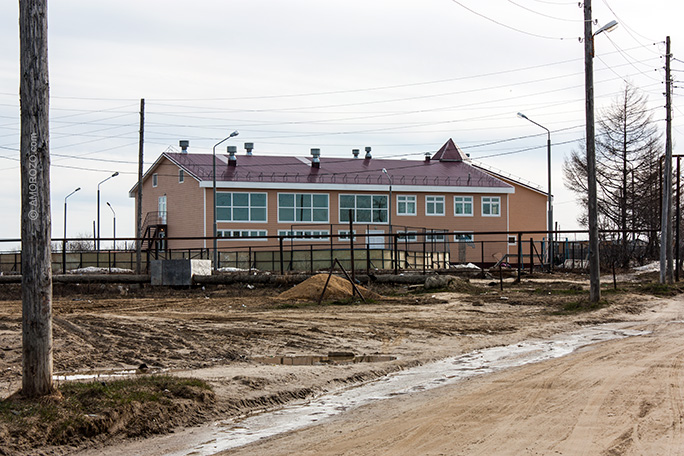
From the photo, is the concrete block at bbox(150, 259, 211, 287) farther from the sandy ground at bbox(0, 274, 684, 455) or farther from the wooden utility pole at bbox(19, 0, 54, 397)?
the wooden utility pole at bbox(19, 0, 54, 397)

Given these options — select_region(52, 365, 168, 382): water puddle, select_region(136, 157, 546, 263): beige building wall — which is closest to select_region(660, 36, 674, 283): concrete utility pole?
select_region(136, 157, 546, 263): beige building wall

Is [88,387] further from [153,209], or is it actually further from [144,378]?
[153,209]

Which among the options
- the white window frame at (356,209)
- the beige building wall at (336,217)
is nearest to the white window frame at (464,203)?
the beige building wall at (336,217)

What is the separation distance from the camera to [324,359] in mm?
11500

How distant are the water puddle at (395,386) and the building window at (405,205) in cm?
3972

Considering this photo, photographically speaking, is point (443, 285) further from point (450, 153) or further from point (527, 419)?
point (450, 153)

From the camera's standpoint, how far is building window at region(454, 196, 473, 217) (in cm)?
5588

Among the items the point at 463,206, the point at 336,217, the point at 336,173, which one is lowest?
the point at 336,217

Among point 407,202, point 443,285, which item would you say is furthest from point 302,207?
point 443,285

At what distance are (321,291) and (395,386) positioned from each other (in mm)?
12727

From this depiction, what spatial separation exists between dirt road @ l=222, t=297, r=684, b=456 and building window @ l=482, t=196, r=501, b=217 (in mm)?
46906

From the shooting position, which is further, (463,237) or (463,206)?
(463,206)

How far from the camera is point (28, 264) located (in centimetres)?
709

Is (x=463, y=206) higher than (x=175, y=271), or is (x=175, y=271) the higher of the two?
(x=463, y=206)
